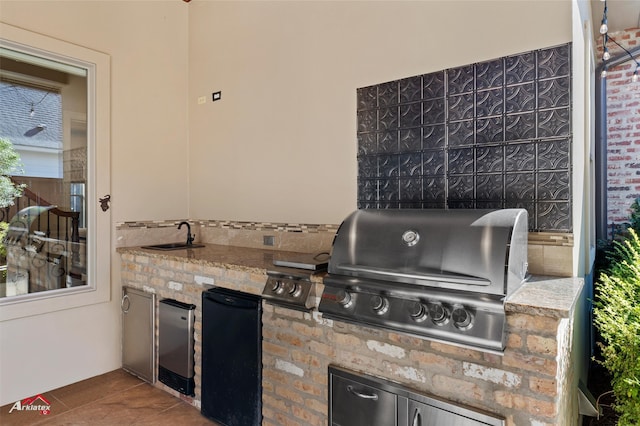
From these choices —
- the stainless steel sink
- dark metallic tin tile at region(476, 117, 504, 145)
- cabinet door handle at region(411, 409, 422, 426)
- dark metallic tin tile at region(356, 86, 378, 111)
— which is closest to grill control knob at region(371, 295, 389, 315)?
cabinet door handle at region(411, 409, 422, 426)

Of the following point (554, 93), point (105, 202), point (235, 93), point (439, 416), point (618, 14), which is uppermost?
point (618, 14)

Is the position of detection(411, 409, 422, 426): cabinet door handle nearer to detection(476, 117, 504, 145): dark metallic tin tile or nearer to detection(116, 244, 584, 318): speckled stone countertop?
detection(116, 244, 584, 318): speckled stone countertop

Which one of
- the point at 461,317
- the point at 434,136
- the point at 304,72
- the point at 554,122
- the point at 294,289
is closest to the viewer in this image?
the point at 461,317

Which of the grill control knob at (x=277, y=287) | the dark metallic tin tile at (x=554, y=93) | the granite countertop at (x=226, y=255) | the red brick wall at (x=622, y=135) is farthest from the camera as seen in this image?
the red brick wall at (x=622, y=135)

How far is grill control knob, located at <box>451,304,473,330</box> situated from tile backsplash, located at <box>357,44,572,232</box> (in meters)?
0.82

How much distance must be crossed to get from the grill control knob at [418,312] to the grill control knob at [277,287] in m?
0.81

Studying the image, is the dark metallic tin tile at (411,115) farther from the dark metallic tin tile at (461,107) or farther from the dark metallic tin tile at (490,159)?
the dark metallic tin tile at (490,159)

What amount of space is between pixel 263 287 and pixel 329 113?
1.46 meters

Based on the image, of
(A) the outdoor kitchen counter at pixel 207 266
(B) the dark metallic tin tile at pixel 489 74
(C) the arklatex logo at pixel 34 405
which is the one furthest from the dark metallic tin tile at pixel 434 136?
(C) the arklatex logo at pixel 34 405

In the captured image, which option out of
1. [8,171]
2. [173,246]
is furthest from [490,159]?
[8,171]

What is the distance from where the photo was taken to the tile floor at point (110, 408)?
262 cm

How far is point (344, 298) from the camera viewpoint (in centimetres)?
190

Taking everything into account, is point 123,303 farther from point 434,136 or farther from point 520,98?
point 520,98

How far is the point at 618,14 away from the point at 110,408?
554 centimetres
